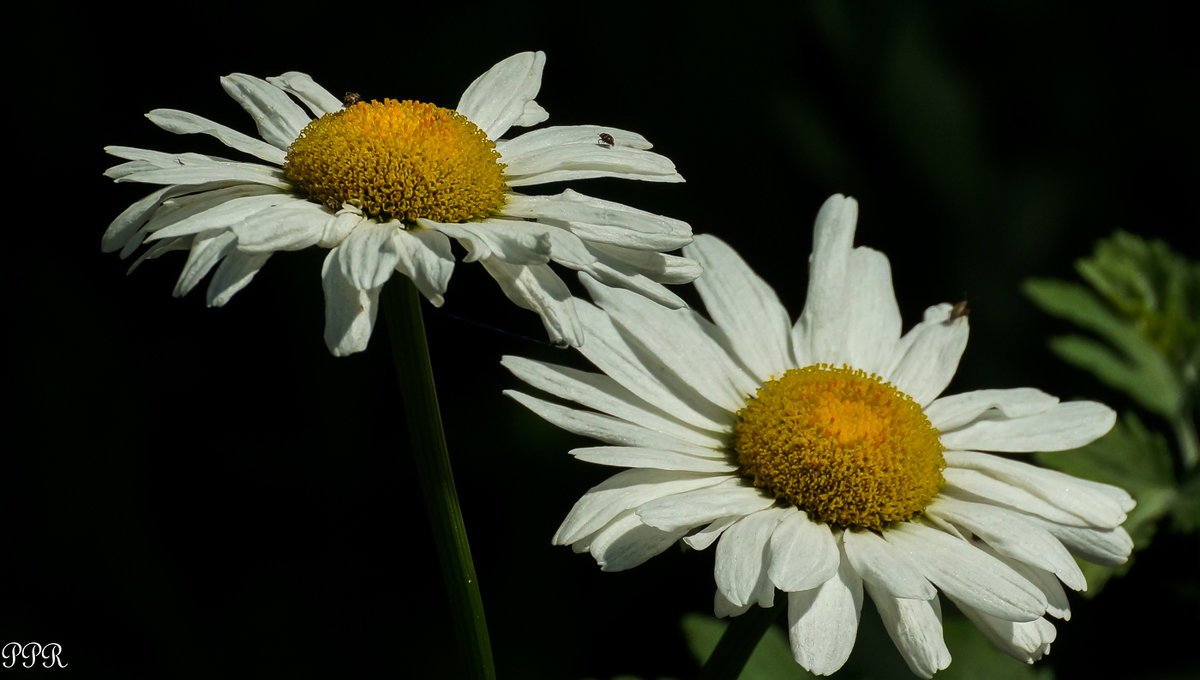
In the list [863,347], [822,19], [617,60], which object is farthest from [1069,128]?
[863,347]

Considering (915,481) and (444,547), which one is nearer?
(444,547)

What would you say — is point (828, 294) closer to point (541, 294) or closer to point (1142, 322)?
point (541, 294)

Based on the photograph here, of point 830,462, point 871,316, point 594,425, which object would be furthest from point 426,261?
point 871,316

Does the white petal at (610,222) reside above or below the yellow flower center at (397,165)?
below

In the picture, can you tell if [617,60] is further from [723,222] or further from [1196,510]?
[1196,510]

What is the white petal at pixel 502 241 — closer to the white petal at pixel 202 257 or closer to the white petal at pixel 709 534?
the white petal at pixel 202 257

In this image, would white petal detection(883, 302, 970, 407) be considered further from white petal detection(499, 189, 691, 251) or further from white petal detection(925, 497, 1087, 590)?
white petal detection(499, 189, 691, 251)

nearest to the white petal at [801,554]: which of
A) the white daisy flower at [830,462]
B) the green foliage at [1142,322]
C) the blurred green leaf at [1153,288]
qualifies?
the white daisy flower at [830,462]
